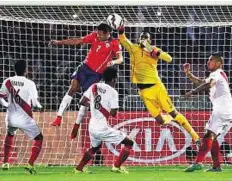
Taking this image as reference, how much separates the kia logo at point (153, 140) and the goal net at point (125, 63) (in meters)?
0.02

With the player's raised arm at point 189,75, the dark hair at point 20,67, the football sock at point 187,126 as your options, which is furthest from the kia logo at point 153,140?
the dark hair at point 20,67

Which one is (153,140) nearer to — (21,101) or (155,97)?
(155,97)

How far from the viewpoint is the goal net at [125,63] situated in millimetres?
16828

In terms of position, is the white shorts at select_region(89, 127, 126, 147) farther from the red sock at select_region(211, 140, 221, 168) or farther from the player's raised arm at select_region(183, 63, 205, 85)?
the player's raised arm at select_region(183, 63, 205, 85)

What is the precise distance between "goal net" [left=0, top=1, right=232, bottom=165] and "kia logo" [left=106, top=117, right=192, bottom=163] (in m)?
0.02

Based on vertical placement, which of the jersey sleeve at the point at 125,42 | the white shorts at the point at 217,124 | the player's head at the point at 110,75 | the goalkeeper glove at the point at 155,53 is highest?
the jersey sleeve at the point at 125,42

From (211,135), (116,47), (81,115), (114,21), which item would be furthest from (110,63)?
(211,135)

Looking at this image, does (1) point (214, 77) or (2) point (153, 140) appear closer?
(1) point (214, 77)

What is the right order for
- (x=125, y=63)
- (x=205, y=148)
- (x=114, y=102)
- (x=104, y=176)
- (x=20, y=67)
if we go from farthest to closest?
(x=125, y=63), (x=205, y=148), (x=20, y=67), (x=114, y=102), (x=104, y=176)

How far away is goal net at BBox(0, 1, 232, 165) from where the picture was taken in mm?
16828

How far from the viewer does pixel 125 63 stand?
17781mm

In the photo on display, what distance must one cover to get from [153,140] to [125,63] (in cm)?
173

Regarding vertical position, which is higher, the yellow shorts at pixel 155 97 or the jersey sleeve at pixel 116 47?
the jersey sleeve at pixel 116 47

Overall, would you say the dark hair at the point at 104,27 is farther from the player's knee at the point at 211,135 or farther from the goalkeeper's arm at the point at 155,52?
the player's knee at the point at 211,135
